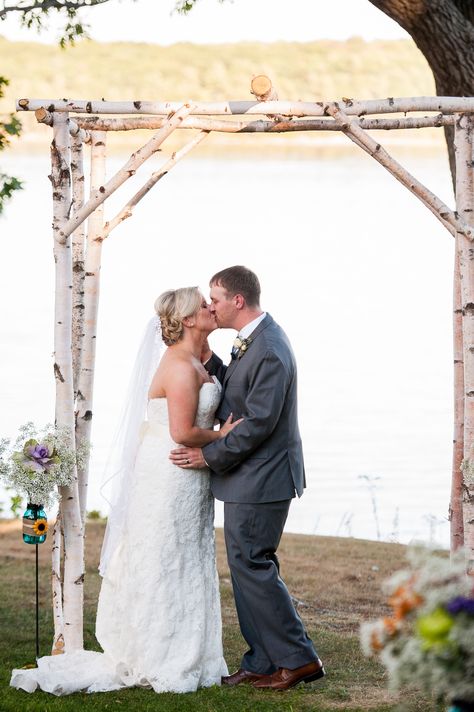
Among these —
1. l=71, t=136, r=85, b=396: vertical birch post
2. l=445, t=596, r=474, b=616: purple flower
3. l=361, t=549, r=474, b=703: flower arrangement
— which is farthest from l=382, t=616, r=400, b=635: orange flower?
l=71, t=136, r=85, b=396: vertical birch post

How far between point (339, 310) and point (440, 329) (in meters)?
2.50

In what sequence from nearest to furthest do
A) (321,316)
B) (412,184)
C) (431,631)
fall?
(431,631) < (412,184) < (321,316)

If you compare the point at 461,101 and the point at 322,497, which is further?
the point at 322,497

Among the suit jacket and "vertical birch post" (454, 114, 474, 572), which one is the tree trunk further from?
the suit jacket

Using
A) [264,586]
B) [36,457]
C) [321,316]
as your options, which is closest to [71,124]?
[36,457]

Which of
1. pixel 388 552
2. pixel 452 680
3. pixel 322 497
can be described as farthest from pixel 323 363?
pixel 452 680

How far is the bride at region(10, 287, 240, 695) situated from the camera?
5.39 m

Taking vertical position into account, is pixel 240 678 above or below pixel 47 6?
below

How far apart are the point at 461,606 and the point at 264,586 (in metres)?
2.81

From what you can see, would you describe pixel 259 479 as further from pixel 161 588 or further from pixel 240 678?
pixel 240 678

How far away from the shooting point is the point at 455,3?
24.8ft

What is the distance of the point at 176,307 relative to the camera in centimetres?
546

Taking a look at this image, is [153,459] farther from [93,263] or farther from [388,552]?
[388,552]

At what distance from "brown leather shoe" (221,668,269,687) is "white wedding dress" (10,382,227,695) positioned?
4 cm
